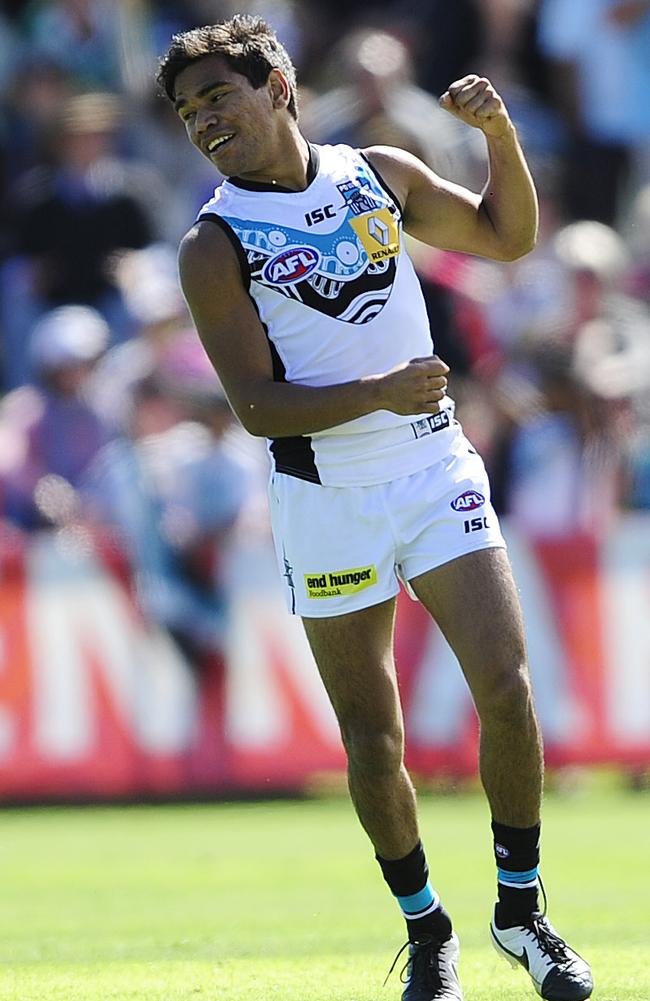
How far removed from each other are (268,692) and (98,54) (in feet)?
21.0

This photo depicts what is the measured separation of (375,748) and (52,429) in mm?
7412

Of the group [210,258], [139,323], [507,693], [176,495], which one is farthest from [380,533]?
[139,323]

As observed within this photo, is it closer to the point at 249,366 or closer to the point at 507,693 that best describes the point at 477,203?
the point at 249,366

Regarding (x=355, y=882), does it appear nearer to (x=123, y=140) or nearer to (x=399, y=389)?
(x=399, y=389)

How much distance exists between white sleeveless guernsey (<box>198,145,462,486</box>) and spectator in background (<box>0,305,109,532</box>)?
697 cm

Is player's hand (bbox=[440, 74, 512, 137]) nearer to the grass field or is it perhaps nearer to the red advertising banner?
the grass field

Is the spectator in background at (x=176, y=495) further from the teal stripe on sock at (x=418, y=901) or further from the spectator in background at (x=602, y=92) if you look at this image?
the teal stripe on sock at (x=418, y=901)

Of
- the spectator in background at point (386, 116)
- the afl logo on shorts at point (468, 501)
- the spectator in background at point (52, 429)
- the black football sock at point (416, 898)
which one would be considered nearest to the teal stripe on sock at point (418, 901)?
the black football sock at point (416, 898)

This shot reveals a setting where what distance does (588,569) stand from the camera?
38.6 feet

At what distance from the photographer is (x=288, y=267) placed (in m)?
5.58

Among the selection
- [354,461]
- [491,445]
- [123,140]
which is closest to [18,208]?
[123,140]

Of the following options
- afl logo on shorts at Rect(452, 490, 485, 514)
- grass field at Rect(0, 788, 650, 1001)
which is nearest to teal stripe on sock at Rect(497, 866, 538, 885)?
grass field at Rect(0, 788, 650, 1001)

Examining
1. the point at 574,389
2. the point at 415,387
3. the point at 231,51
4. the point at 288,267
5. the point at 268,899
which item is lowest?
the point at 268,899

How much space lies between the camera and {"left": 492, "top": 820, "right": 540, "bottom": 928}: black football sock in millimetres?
5516
